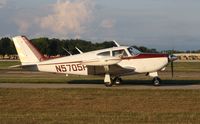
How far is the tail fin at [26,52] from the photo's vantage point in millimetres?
28797

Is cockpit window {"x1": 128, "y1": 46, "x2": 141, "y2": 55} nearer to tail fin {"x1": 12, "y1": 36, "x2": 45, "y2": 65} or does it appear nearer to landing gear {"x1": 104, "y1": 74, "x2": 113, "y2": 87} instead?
landing gear {"x1": 104, "y1": 74, "x2": 113, "y2": 87}

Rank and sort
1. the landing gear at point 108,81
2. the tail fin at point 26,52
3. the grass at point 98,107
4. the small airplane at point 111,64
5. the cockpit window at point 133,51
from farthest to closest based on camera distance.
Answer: the tail fin at point 26,52
the cockpit window at point 133,51
the landing gear at point 108,81
the small airplane at point 111,64
the grass at point 98,107

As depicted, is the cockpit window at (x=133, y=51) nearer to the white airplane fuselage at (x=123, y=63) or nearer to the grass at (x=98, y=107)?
the white airplane fuselage at (x=123, y=63)

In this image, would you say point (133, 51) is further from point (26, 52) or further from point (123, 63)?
point (26, 52)

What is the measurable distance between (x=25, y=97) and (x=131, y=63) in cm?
905

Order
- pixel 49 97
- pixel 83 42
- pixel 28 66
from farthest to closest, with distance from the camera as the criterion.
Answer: pixel 83 42
pixel 28 66
pixel 49 97

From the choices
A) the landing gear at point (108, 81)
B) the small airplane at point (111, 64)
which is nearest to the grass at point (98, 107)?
the landing gear at point (108, 81)

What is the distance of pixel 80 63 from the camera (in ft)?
90.5

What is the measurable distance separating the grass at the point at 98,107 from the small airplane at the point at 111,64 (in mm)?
4468

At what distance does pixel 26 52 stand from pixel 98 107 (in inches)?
537

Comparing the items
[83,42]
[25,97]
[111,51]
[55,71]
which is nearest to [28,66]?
[55,71]

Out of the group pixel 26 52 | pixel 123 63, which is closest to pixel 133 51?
pixel 123 63

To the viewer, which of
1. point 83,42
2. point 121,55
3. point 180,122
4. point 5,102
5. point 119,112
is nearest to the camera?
point 180,122

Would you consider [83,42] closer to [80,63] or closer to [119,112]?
[80,63]
